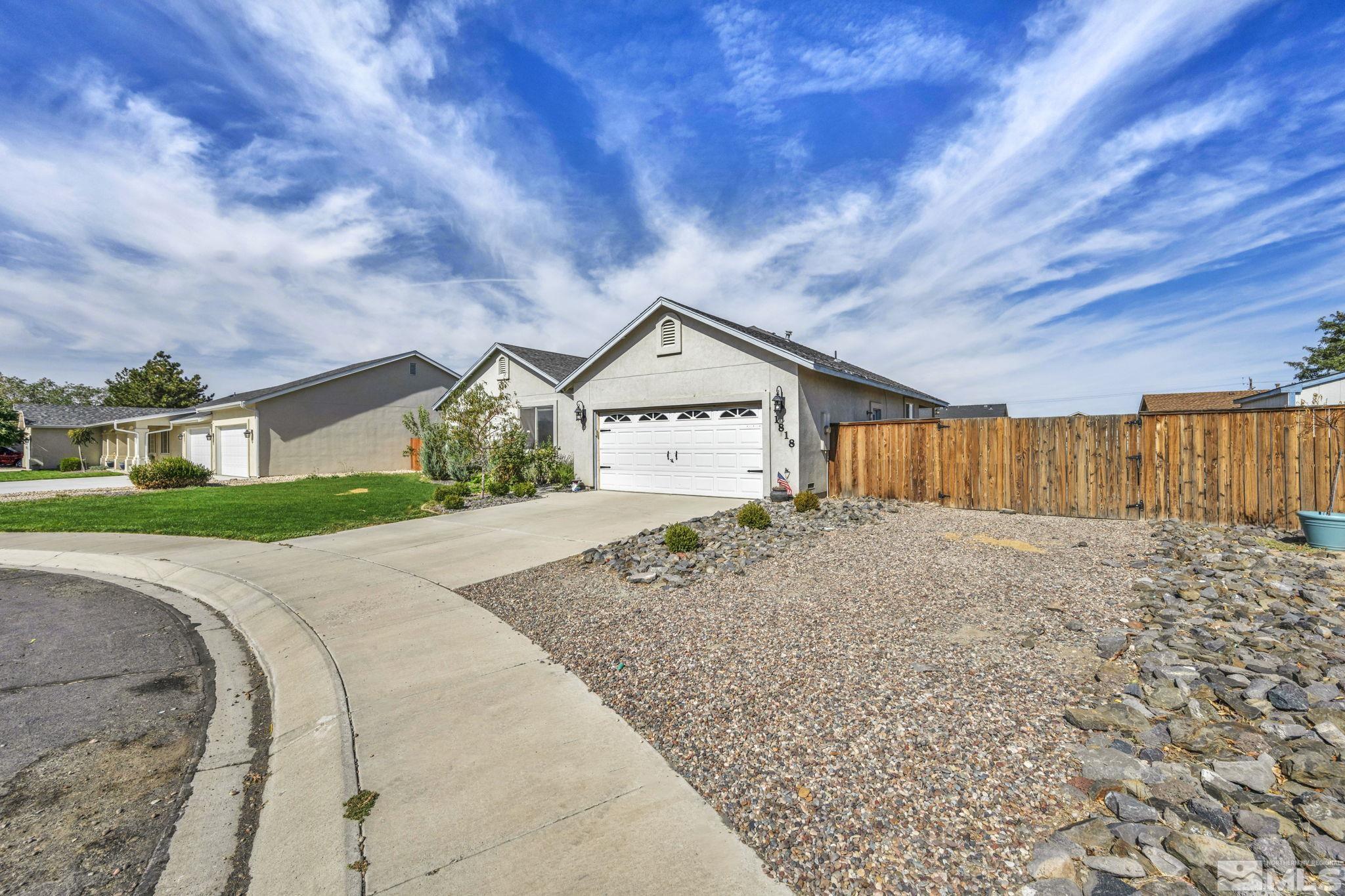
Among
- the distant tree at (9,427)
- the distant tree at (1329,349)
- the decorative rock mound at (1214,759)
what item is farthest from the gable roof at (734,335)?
the distant tree at (1329,349)

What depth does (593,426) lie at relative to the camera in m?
15.2

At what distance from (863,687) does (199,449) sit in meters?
32.2

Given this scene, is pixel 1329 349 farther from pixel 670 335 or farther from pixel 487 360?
pixel 487 360

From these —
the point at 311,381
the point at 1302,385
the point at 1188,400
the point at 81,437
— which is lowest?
the point at 81,437

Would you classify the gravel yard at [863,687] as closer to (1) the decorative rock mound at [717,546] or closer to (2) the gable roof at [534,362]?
(1) the decorative rock mound at [717,546]

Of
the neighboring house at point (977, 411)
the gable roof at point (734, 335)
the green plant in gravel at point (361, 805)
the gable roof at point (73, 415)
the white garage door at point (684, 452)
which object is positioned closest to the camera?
the green plant in gravel at point (361, 805)

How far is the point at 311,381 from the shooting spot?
71.2 ft

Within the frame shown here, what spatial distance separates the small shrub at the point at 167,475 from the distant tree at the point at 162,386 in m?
35.9

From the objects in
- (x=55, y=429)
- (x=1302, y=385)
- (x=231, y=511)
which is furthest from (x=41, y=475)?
(x=1302, y=385)

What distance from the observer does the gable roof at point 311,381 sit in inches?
811

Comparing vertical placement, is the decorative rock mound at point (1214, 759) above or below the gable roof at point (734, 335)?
below

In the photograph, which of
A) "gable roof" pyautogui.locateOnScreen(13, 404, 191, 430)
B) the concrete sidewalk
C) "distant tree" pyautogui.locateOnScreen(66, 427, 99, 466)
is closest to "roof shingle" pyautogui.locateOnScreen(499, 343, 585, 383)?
the concrete sidewalk

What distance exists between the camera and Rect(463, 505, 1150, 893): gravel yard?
2201 millimetres

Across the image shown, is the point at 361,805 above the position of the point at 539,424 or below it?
below
